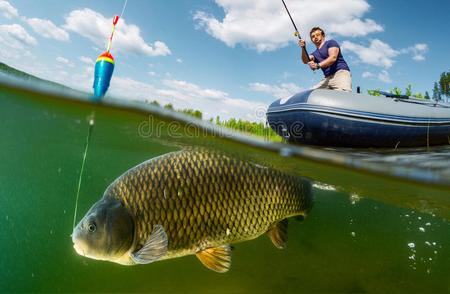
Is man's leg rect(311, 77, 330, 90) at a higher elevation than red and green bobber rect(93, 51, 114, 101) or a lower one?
higher

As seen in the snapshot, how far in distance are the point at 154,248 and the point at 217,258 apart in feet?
2.30

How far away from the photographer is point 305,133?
26.8 feet

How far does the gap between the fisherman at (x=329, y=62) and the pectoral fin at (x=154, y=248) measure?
7247 millimetres

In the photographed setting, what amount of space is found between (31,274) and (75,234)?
5.60 m

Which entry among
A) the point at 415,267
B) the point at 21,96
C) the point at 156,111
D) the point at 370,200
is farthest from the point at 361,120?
the point at 21,96

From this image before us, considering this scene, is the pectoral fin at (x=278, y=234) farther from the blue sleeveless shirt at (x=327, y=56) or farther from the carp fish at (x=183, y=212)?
the blue sleeveless shirt at (x=327, y=56)

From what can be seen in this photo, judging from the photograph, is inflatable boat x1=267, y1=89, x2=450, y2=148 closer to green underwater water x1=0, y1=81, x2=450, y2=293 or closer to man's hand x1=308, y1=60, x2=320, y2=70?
man's hand x1=308, y1=60, x2=320, y2=70

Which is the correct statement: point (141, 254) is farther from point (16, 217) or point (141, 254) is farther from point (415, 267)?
point (16, 217)

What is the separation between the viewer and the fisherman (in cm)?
868

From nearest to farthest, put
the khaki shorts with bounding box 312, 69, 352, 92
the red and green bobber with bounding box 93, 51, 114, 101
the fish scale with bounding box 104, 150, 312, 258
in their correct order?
the fish scale with bounding box 104, 150, 312, 258 < the red and green bobber with bounding box 93, 51, 114, 101 < the khaki shorts with bounding box 312, 69, 352, 92

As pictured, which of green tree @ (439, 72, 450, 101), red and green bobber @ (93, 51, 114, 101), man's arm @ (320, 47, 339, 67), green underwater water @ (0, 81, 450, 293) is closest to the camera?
red and green bobber @ (93, 51, 114, 101)

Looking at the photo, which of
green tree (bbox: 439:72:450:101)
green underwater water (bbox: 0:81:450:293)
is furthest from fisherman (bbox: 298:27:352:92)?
green tree (bbox: 439:72:450:101)

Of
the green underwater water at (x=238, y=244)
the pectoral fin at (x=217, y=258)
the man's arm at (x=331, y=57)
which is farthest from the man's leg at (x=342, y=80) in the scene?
the pectoral fin at (x=217, y=258)

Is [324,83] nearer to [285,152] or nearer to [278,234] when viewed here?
[285,152]
